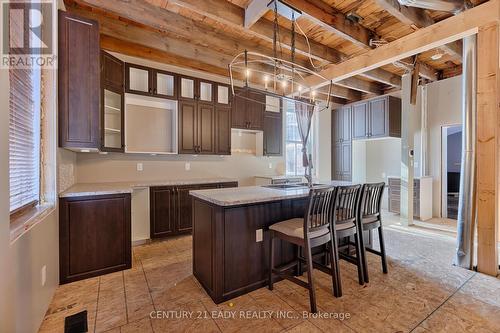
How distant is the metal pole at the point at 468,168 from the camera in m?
2.69

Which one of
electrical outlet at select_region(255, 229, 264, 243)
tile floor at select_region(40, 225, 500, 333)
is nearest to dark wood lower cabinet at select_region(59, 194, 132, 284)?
tile floor at select_region(40, 225, 500, 333)

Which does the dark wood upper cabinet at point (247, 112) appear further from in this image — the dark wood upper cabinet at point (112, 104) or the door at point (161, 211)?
the dark wood upper cabinet at point (112, 104)

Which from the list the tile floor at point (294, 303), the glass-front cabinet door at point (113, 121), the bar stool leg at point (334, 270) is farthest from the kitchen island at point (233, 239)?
the glass-front cabinet door at point (113, 121)

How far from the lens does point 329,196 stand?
6.91 ft

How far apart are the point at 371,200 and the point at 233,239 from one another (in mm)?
1578

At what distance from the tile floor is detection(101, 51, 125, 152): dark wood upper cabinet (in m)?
1.68

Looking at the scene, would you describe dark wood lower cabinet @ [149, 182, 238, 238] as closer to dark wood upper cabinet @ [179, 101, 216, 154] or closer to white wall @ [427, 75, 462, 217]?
dark wood upper cabinet @ [179, 101, 216, 154]

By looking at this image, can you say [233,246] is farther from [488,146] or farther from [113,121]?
[488,146]

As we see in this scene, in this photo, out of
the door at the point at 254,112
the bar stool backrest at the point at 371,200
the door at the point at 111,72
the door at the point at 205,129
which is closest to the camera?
the bar stool backrest at the point at 371,200

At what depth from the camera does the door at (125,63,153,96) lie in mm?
3500

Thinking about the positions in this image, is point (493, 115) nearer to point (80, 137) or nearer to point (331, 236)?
point (331, 236)

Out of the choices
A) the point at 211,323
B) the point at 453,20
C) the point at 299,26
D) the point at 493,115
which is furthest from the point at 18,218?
the point at 453,20

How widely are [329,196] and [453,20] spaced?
2650mm

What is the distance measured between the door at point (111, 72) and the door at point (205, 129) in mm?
1236
